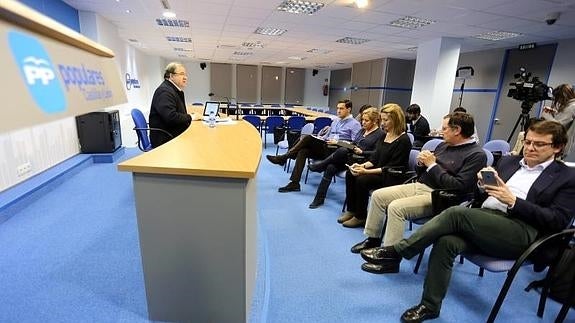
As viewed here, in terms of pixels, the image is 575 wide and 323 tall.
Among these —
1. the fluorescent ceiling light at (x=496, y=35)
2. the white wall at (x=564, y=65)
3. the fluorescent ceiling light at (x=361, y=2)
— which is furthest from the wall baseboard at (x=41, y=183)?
the white wall at (x=564, y=65)

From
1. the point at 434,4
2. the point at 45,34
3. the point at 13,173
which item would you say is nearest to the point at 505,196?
the point at 45,34

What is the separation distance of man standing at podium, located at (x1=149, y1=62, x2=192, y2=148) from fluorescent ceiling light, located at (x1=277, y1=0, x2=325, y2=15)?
2201mm

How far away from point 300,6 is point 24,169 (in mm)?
4253

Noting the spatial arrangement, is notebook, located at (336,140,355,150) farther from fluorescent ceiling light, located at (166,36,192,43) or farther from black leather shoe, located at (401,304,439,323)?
fluorescent ceiling light, located at (166,36,192,43)

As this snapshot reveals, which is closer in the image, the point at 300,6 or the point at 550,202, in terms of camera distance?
the point at 550,202

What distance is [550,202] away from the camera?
5.24 ft

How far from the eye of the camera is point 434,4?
13.3 ft

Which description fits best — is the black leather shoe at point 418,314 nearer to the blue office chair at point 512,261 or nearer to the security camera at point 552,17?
the blue office chair at point 512,261

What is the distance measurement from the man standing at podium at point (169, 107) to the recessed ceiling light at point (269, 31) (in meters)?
3.51

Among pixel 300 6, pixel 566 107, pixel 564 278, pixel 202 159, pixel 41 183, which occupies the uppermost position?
pixel 300 6

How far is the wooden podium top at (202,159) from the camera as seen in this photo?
134cm

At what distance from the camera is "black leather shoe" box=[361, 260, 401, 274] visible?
2.06m

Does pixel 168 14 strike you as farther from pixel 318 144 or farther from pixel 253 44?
pixel 318 144

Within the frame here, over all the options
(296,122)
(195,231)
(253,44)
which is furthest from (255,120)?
(195,231)
